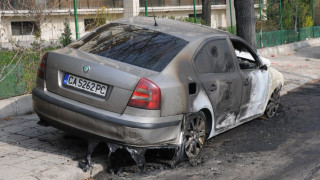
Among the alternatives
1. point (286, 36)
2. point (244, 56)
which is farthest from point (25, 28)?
point (286, 36)

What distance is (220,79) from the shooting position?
21.3ft

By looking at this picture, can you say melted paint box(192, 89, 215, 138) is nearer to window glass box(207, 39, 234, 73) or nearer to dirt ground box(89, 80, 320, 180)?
window glass box(207, 39, 234, 73)

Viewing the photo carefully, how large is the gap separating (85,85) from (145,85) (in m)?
0.73

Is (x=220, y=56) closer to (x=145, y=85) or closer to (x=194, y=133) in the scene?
(x=194, y=133)

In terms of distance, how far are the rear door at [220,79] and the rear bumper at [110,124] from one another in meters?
0.81

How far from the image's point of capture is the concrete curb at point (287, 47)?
818 inches

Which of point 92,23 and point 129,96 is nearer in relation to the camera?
point 129,96

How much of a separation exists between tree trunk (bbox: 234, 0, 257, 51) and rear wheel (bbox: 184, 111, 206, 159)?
6.83 metres

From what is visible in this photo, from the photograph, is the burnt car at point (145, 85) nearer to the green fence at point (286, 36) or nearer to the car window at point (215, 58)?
the car window at point (215, 58)

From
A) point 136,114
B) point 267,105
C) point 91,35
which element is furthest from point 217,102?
point 267,105

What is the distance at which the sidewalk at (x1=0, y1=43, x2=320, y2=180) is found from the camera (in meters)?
5.33

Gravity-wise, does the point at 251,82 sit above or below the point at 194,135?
above

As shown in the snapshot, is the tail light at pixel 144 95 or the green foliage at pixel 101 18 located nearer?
the tail light at pixel 144 95

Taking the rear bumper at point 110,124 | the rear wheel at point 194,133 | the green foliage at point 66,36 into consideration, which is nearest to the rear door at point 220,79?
the rear wheel at point 194,133
